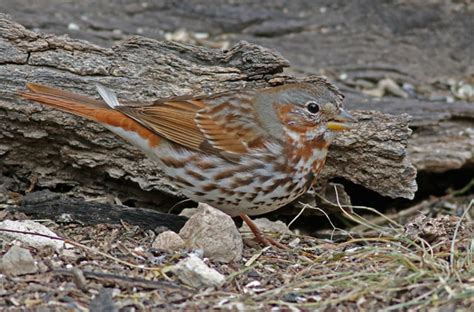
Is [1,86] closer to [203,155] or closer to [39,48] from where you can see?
[39,48]

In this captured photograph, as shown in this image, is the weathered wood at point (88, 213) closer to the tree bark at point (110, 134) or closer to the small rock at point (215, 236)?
the tree bark at point (110, 134)

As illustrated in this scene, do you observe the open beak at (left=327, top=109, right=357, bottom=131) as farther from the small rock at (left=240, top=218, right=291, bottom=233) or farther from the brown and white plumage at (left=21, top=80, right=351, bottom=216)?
the small rock at (left=240, top=218, right=291, bottom=233)

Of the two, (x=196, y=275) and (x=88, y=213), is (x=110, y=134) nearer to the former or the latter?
(x=88, y=213)

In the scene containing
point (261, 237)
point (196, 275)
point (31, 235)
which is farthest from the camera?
point (261, 237)

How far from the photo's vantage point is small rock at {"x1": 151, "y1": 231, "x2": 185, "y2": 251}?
16.4ft

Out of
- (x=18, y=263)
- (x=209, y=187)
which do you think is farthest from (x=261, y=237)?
(x=18, y=263)

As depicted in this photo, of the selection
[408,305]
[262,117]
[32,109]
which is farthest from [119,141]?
[408,305]

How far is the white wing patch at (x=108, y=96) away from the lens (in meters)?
5.55

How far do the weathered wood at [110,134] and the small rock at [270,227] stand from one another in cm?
45

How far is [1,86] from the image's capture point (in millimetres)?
5707

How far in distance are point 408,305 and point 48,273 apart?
1.63 m

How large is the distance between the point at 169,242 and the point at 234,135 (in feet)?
2.57

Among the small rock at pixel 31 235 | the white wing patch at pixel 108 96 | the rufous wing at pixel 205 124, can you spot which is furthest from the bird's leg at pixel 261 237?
the small rock at pixel 31 235

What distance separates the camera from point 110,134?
586 cm
